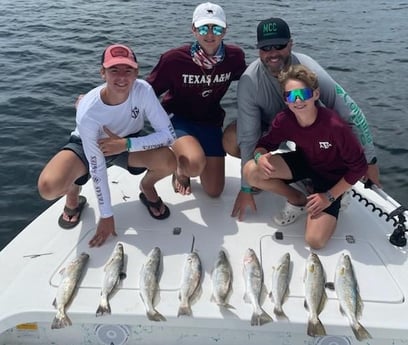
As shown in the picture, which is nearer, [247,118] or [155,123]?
[155,123]

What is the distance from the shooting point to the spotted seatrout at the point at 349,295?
9.56ft

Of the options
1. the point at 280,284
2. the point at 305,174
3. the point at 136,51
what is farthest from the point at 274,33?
the point at 136,51

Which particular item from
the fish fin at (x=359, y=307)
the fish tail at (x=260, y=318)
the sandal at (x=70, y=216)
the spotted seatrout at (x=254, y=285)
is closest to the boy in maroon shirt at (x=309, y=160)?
the spotted seatrout at (x=254, y=285)

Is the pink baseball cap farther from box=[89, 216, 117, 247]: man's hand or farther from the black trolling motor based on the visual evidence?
the black trolling motor

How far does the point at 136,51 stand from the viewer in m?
12.5

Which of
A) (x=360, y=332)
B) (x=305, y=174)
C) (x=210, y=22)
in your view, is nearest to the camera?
(x=360, y=332)

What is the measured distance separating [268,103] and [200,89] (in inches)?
28.8

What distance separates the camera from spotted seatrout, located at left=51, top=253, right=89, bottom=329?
302cm

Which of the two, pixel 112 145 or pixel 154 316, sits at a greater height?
pixel 112 145

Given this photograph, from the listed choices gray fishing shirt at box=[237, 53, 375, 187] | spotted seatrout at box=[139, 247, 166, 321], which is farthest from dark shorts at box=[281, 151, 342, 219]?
spotted seatrout at box=[139, 247, 166, 321]

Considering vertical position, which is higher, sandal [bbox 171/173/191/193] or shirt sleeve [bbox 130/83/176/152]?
shirt sleeve [bbox 130/83/176/152]

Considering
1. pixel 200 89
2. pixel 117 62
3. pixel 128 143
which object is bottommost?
pixel 128 143

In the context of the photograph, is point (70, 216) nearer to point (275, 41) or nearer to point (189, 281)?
point (189, 281)

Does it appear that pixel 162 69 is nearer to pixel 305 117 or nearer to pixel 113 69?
pixel 113 69
